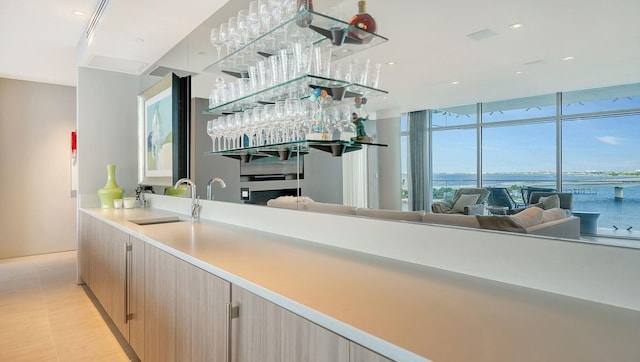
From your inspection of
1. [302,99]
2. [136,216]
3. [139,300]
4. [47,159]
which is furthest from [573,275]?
[47,159]

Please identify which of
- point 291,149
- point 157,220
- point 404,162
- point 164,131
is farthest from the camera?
point 164,131

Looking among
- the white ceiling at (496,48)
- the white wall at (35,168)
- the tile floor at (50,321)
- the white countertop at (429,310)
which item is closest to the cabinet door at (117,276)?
the tile floor at (50,321)

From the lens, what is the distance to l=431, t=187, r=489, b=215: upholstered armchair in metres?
1.18

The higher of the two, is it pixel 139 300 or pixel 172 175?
pixel 172 175

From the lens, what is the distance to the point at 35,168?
562 centimetres

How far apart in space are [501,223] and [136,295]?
208 centimetres

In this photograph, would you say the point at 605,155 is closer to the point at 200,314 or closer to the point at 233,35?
the point at 200,314

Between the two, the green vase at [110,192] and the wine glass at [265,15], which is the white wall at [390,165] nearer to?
the wine glass at [265,15]

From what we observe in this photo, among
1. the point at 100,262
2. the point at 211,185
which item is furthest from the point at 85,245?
the point at 211,185

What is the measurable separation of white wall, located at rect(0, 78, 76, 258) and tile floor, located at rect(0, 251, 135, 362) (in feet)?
3.31

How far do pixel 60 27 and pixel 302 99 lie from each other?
3339 millimetres

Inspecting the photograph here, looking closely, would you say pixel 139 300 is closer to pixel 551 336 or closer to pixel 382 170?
pixel 382 170

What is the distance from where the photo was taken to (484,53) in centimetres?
117

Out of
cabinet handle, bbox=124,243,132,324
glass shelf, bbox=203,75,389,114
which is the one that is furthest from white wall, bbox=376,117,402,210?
cabinet handle, bbox=124,243,132,324
